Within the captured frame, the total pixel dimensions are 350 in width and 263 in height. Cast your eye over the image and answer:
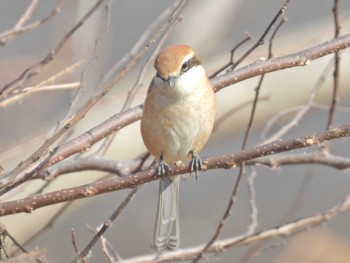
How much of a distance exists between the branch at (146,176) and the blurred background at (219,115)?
1070 mm

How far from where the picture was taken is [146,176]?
187cm

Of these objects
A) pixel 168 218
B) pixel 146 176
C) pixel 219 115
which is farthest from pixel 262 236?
pixel 219 115

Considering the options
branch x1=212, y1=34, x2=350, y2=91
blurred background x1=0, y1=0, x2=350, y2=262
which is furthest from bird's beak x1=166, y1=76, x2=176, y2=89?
blurred background x1=0, y1=0, x2=350, y2=262

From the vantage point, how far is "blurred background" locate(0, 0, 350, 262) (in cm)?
383

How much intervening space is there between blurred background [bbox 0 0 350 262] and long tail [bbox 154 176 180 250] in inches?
19.4

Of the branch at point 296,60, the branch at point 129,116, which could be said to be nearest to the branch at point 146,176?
the branch at point 129,116

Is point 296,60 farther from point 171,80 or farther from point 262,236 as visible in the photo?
point 262,236

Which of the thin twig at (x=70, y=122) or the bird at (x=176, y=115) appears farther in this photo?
the bird at (x=176, y=115)

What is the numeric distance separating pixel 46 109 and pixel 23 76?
3.40 meters

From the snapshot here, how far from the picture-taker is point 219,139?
13.5ft

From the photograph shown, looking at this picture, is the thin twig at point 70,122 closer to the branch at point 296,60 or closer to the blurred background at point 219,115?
the branch at point 296,60

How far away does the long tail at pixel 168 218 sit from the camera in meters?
A: 2.53

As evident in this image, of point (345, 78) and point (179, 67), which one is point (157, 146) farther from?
point (345, 78)

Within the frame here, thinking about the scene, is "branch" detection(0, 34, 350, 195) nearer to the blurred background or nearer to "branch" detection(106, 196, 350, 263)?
"branch" detection(106, 196, 350, 263)
